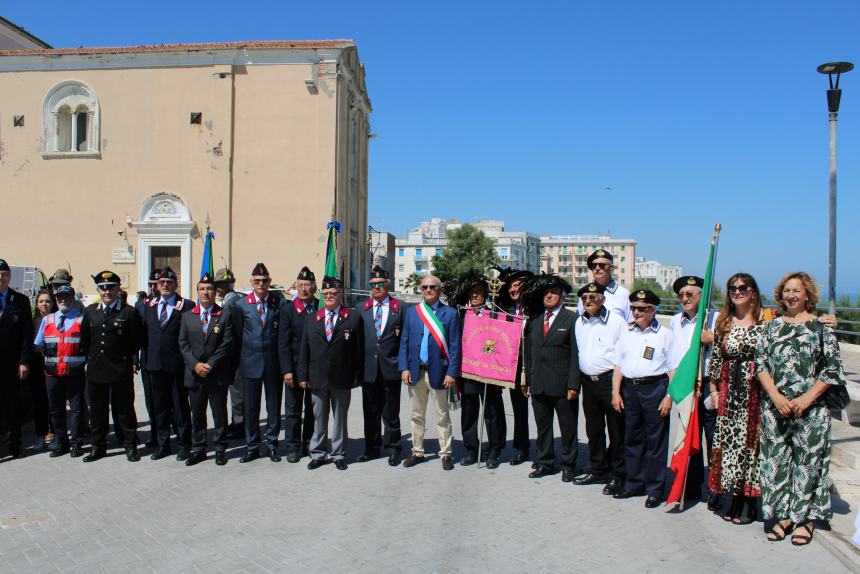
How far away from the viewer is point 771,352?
565 centimetres

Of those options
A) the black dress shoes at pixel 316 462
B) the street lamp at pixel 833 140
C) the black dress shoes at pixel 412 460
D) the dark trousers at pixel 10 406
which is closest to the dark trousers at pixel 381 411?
the black dress shoes at pixel 412 460

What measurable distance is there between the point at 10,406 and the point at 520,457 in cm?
578

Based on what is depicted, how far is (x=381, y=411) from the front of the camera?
315 inches

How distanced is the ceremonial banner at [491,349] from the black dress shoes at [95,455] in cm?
421

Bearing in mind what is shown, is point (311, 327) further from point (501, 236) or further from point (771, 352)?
point (501, 236)

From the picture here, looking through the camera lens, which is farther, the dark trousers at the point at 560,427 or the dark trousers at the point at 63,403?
the dark trousers at the point at 63,403

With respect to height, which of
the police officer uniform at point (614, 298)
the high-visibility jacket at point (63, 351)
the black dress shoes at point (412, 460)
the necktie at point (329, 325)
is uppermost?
the police officer uniform at point (614, 298)

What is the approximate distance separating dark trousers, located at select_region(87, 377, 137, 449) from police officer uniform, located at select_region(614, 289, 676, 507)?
5.38m

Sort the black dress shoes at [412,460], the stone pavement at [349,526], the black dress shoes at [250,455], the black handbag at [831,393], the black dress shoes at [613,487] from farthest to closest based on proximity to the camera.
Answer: the black dress shoes at [250,455]
the black dress shoes at [412,460]
the black dress shoes at [613,487]
the black handbag at [831,393]
the stone pavement at [349,526]

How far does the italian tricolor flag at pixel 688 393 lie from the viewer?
6164 millimetres

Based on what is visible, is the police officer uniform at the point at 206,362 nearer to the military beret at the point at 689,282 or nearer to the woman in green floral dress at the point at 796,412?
the military beret at the point at 689,282

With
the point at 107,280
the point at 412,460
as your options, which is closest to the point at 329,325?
the point at 412,460

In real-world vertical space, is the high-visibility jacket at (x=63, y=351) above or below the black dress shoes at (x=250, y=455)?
above

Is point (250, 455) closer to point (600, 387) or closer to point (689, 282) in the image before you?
point (600, 387)
